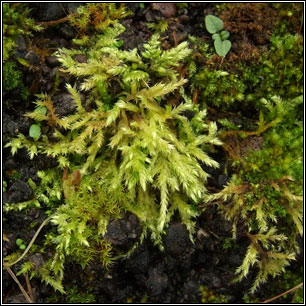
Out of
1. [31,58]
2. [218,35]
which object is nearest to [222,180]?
[218,35]

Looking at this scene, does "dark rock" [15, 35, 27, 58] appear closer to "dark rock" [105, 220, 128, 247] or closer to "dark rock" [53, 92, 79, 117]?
"dark rock" [53, 92, 79, 117]

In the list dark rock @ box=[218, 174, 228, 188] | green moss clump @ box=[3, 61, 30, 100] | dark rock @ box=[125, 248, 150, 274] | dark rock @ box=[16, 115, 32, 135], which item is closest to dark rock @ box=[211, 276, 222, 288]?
dark rock @ box=[125, 248, 150, 274]

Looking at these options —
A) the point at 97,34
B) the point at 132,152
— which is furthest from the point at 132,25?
the point at 132,152

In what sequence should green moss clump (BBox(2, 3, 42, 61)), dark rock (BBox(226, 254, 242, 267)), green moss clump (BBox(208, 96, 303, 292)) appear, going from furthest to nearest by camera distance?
1. dark rock (BBox(226, 254, 242, 267))
2. green moss clump (BBox(208, 96, 303, 292))
3. green moss clump (BBox(2, 3, 42, 61))

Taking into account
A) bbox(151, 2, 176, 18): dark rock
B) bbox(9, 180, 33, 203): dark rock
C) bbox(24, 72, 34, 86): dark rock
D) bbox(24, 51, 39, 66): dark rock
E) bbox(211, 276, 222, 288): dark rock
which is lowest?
bbox(211, 276, 222, 288): dark rock

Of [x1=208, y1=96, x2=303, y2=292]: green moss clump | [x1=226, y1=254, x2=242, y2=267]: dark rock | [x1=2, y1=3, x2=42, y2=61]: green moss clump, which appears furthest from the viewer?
[x1=226, y1=254, x2=242, y2=267]: dark rock
